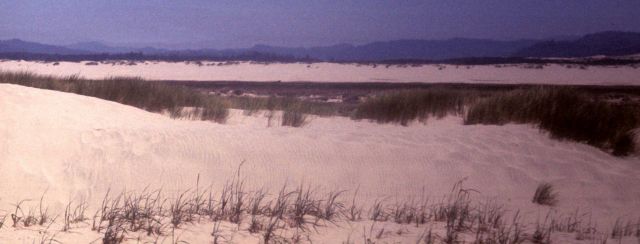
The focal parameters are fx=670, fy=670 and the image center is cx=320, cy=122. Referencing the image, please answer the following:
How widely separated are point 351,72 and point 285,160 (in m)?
43.2

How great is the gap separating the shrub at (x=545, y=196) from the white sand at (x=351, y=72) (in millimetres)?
33901

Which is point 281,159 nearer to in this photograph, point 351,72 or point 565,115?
point 565,115

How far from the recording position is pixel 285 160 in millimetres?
11008

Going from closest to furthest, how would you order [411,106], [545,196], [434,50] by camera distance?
[545,196], [411,106], [434,50]

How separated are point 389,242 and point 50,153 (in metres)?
5.80

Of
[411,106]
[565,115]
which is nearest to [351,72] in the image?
[411,106]

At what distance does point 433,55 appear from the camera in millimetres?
117438

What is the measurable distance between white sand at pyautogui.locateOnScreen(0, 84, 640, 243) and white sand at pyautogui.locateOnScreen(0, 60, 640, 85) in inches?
1243

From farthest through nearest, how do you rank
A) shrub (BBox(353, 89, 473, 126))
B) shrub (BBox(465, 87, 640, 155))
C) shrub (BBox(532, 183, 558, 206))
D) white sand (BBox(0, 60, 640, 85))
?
white sand (BBox(0, 60, 640, 85)) → shrub (BBox(353, 89, 473, 126)) → shrub (BBox(465, 87, 640, 155)) → shrub (BBox(532, 183, 558, 206))

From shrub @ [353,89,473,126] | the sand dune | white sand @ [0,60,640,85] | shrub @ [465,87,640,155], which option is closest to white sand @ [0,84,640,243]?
the sand dune

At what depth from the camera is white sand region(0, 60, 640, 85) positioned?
44.9 metres

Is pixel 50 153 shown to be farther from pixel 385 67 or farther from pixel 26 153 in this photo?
pixel 385 67

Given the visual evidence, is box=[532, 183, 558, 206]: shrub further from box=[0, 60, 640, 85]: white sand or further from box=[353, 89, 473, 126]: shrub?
box=[0, 60, 640, 85]: white sand

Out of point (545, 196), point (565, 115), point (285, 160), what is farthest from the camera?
point (565, 115)
